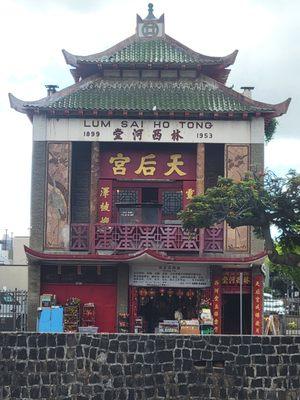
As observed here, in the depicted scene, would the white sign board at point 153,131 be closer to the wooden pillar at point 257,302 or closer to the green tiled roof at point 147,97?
the green tiled roof at point 147,97

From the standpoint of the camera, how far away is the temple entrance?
27.4 meters

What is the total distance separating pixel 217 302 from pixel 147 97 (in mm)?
7830

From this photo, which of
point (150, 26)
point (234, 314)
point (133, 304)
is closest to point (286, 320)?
point (234, 314)

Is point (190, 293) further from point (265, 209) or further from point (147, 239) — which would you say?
point (265, 209)

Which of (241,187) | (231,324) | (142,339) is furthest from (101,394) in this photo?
(231,324)

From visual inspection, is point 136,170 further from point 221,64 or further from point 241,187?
point 241,187

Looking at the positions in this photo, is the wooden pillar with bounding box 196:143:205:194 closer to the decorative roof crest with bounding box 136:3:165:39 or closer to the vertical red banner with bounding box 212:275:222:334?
the vertical red banner with bounding box 212:275:222:334

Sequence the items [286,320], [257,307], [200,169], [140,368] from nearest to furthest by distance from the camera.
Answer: [140,368]
[257,307]
[200,169]
[286,320]

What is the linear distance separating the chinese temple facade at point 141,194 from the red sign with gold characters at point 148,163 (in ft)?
0.12

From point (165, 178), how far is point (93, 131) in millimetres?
3102

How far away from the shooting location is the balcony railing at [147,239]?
26.6 m

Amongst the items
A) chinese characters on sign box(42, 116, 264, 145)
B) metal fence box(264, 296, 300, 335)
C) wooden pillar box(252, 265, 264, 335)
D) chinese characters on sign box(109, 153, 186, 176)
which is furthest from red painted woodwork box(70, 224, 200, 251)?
metal fence box(264, 296, 300, 335)

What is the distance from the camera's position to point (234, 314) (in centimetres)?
2802

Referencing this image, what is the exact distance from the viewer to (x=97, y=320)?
27.0 metres
